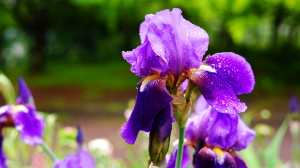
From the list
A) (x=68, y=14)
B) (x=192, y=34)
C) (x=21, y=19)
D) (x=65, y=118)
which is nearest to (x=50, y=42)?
(x=68, y=14)

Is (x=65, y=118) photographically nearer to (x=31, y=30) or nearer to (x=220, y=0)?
(x=220, y=0)

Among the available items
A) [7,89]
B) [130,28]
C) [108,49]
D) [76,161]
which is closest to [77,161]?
[76,161]

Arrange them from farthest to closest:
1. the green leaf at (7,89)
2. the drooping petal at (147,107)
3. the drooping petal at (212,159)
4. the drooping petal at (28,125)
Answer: the green leaf at (7,89) < the drooping petal at (28,125) < the drooping petal at (212,159) < the drooping petal at (147,107)

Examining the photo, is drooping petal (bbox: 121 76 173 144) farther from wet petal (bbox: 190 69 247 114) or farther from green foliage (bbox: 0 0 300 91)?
green foliage (bbox: 0 0 300 91)

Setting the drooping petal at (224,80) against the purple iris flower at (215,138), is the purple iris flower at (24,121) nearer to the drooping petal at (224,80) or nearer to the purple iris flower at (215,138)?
the purple iris flower at (215,138)

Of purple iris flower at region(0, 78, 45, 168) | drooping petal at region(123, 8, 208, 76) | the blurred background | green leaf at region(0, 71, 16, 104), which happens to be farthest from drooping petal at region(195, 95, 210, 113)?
the blurred background

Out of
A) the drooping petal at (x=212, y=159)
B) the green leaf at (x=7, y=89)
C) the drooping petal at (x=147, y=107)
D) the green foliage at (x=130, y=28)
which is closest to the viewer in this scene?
the drooping petal at (x=147, y=107)

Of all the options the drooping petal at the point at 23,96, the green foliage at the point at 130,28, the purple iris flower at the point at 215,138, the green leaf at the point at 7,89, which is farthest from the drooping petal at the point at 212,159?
the green foliage at the point at 130,28
